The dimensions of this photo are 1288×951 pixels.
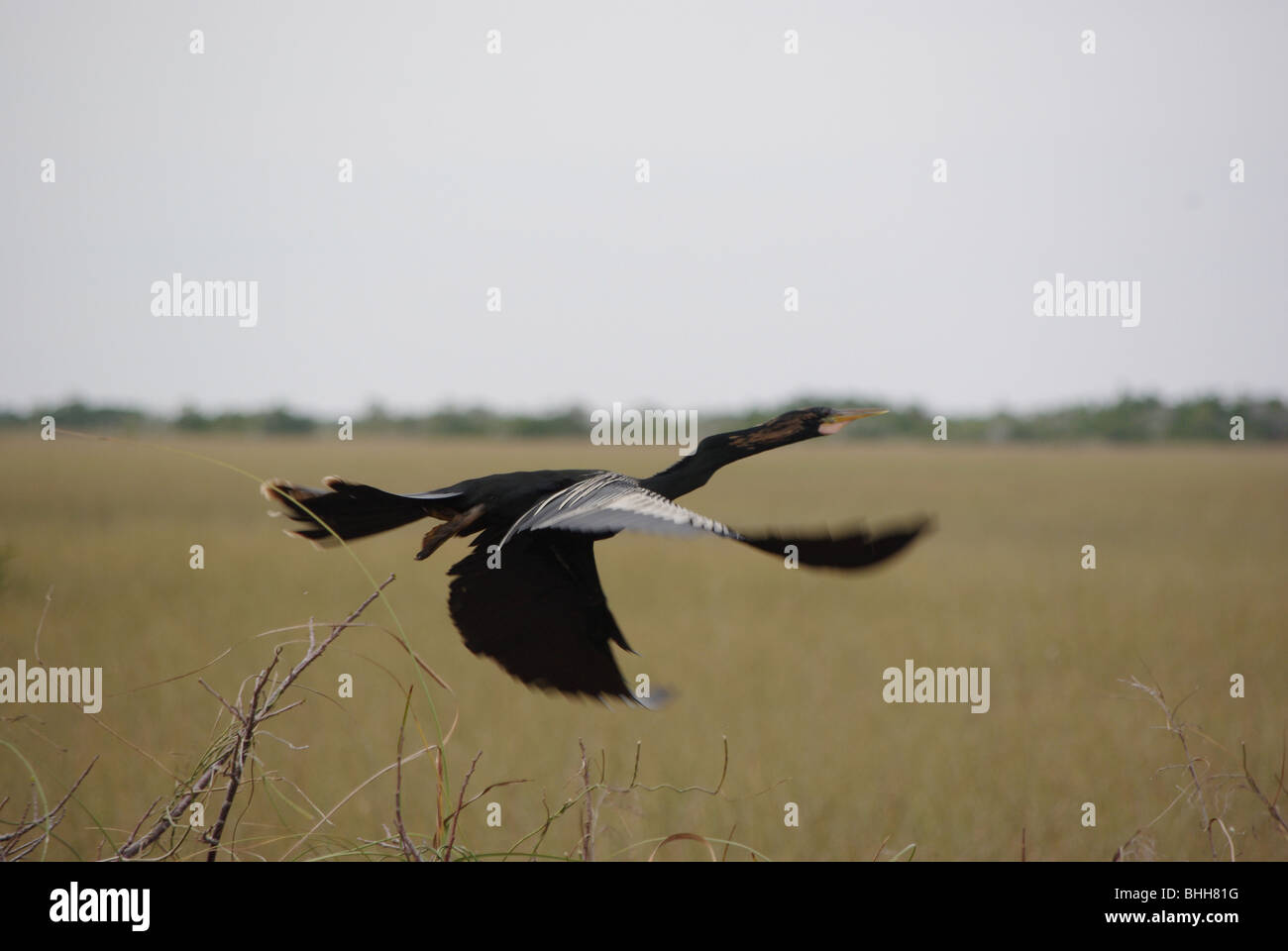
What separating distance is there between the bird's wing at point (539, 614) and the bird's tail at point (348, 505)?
201mm

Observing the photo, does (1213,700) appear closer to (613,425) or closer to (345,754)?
(345,754)

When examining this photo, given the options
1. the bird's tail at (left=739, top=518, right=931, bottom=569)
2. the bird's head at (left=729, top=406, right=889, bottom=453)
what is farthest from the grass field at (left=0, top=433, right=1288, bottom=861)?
the bird's head at (left=729, top=406, right=889, bottom=453)

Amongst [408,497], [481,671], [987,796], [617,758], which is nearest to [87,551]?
[481,671]

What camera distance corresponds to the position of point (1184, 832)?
32.7 ft

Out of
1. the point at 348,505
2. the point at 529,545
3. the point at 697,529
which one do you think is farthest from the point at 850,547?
the point at 348,505

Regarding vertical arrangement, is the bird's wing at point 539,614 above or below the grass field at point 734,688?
above

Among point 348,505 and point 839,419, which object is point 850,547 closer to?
point 839,419

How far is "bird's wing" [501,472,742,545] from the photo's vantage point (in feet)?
5.59

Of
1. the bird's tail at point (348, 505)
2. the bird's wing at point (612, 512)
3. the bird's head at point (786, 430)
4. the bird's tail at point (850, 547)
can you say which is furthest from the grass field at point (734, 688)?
the bird's head at point (786, 430)

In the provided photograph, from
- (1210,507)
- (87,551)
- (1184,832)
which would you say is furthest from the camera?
(1210,507)

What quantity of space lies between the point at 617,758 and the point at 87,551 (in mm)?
16497

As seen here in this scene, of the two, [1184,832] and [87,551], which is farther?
[87,551]

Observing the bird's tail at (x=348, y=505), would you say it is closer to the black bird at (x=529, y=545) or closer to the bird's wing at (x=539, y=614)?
the black bird at (x=529, y=545)

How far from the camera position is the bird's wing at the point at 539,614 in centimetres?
250
